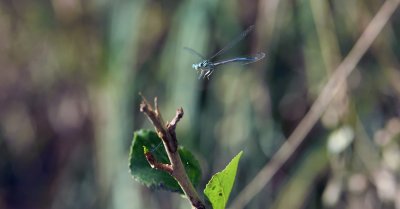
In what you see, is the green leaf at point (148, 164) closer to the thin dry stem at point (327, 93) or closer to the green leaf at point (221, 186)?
the green leaf at point (221, 186)

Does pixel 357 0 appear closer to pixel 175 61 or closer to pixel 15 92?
pixel 175 61

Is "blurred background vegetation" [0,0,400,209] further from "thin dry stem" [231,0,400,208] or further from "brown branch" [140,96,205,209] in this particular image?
"brown branch" [140,96,205,209]

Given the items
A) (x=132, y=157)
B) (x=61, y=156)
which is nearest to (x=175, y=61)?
(x=61, y=156)

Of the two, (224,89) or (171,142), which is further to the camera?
(224,89)

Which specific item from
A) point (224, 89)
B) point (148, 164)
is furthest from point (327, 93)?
point (148, 164)

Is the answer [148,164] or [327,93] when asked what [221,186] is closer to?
[148,164]

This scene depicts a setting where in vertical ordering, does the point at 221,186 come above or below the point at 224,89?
above

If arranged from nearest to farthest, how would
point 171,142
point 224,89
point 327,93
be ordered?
point 171,142, point 327,93, point 224,89
